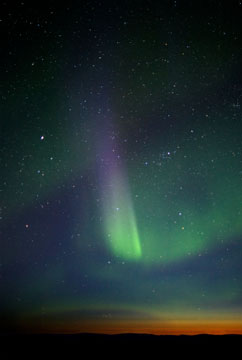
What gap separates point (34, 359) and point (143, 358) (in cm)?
603

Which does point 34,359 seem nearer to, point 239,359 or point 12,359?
point 12,359

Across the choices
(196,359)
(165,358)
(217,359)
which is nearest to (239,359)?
(217,359)

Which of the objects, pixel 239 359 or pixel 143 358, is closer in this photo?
pixel 239 359

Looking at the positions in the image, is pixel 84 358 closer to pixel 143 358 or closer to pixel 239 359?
pixel 143 358

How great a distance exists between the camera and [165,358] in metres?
18.0

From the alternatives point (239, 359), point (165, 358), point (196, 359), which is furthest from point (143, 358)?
point (239, 359)

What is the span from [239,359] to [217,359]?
123 centimetres

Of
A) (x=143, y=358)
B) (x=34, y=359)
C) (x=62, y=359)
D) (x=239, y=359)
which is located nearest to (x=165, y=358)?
(x=143, y=358)

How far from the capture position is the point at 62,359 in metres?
17.2

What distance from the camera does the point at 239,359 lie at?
51.8 feet

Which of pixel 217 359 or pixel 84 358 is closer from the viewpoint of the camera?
pixel 217 359

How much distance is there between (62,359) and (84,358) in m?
1.42

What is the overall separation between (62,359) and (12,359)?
2.69m

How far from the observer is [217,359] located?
16578 mm
